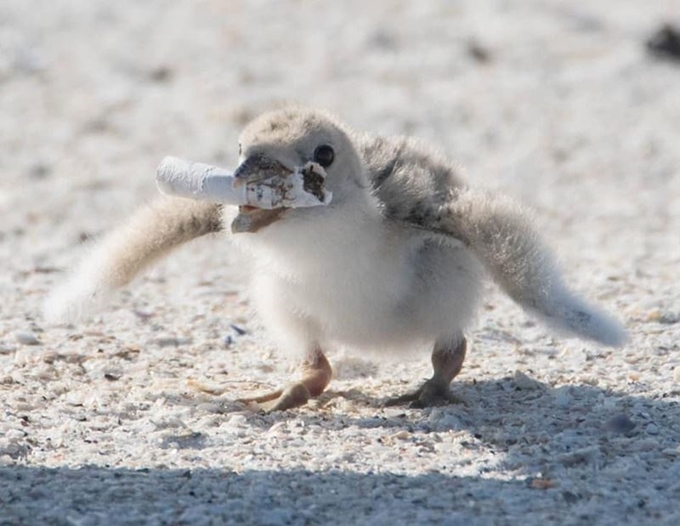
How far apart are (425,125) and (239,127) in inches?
50.1

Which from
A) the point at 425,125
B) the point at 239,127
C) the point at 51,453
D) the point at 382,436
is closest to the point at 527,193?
the point at 425,125

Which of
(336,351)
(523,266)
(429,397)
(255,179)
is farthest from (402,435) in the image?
(336,351)

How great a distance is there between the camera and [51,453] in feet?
14.9

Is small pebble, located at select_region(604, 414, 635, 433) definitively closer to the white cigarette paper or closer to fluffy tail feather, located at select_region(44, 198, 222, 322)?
the white cigarette paper

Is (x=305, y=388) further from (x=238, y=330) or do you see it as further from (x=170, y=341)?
(x=238, y=330)

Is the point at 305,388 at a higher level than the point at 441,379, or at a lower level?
lower

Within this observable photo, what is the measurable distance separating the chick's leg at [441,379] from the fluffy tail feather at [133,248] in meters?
0.97

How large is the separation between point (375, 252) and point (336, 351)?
43.4 inches

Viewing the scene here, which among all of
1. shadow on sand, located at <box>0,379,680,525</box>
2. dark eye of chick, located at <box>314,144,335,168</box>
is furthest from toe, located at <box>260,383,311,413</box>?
dark eye of chick, located at <box>314,144,335,168</box>

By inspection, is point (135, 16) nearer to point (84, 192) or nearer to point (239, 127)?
point (239, 127)

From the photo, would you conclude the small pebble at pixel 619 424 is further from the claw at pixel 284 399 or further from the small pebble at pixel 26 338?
the small pebble at pixel 26 338

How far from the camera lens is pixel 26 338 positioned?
599 centimetres

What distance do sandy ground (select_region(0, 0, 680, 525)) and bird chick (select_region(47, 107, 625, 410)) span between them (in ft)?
0.78

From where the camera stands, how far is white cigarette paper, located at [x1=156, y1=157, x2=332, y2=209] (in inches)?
188
